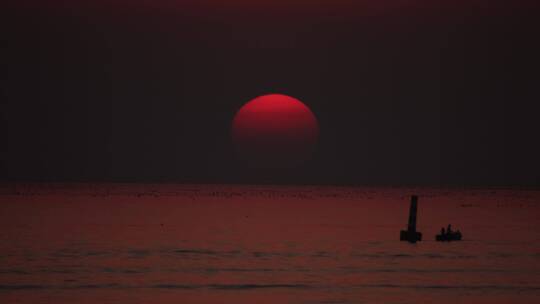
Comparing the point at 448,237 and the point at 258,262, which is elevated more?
the point at 448,237

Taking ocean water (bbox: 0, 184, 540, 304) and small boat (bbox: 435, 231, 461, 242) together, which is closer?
ocean water (bbox: 0, 184, 540, 304)

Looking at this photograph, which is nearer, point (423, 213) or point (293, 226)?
point (293, 226)

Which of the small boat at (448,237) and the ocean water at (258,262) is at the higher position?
the small boat at (448,237)

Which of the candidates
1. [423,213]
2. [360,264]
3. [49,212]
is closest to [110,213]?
[49,212]

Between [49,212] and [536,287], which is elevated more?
[49,212]

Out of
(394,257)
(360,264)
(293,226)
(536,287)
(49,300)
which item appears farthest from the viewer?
(293,226)

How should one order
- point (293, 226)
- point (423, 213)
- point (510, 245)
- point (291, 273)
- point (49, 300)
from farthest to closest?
1. point (423, 213)
2. point (293, 226)
3. point (510, 245)
4. point (291, 273)
5. point (49, 300)

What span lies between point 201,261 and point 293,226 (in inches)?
1222

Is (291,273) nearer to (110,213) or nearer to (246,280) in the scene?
(246,280)

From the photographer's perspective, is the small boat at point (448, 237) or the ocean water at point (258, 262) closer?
the ocean water at point (258, 262)

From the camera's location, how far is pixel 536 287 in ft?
141

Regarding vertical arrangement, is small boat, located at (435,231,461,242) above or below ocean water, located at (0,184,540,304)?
above

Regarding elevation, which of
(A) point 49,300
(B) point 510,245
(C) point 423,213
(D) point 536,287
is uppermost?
(C) point 423,213

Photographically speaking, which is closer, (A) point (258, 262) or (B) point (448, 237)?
(A) point (258, 262)
